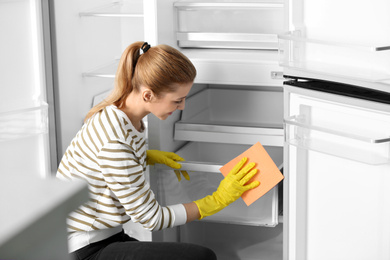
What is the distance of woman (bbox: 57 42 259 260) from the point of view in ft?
5.27

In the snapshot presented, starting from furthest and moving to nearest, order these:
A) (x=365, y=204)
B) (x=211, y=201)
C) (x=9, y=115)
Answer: (x=9, y=115)
(x=211, y=201)
(x=365, y=204)

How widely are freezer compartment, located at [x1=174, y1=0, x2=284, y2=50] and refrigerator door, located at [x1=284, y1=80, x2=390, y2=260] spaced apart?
415mm

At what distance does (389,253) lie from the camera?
1480 mm

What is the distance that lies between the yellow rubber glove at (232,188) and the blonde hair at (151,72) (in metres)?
0.29

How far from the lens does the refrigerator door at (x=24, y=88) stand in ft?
6.36

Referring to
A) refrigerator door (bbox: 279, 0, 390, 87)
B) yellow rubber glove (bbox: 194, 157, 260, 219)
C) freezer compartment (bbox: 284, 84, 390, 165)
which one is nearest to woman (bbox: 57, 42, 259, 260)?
yellow rubber glove (bbox: 194, 157, 260, 219)

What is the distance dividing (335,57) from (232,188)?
480 millimetres

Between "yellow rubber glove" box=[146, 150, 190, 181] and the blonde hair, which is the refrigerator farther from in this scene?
the blonde hair

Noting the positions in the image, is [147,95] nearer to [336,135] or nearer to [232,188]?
[232,188]

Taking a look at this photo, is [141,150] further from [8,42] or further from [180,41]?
[8,42]

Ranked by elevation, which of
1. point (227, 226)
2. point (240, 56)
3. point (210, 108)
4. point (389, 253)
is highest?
point (240, 56)

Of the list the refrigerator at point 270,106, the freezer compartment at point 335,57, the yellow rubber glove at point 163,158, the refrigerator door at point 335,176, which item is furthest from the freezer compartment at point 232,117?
the freezer compartment at point 335,57

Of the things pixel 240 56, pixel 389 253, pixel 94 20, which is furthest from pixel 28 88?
pixel 389 253

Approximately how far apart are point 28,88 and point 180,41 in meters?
0.54
